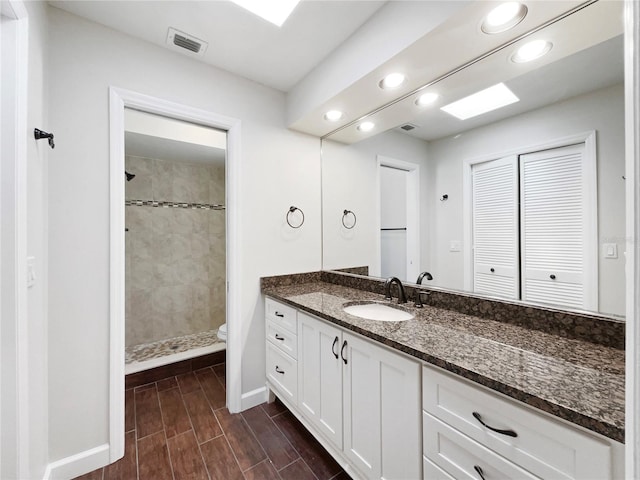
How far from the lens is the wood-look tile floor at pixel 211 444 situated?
56.2 inches

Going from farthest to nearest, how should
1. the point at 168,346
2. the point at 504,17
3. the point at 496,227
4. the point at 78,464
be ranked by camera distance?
the point at 168,346 < the point at 78,464 < the point at 496,227 < the point at 504,17

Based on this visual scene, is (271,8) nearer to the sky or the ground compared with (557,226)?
nearer to the sky

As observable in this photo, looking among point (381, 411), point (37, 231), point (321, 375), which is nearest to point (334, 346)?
point (321, 375)

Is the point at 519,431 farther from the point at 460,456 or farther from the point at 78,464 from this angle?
the point at 78,464

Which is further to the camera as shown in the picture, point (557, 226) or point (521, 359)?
point (557, 226)

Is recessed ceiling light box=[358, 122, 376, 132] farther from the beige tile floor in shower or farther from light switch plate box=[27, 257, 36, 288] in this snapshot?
the beige tile floor in shower

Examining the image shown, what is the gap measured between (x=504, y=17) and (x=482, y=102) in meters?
0.37

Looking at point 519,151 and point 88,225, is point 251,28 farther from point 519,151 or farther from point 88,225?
point 519,151

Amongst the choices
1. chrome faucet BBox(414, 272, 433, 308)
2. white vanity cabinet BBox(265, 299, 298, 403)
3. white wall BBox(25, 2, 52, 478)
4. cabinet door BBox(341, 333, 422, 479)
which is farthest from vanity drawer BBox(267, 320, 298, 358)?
white wall BBox(25, 2, 52, 478)

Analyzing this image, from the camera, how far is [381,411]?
1.13m

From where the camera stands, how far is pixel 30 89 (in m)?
1.09

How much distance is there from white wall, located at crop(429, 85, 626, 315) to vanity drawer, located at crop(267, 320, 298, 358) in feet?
3.15

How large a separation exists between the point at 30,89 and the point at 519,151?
2.09 meters

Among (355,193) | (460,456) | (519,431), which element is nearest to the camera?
(519,431)
